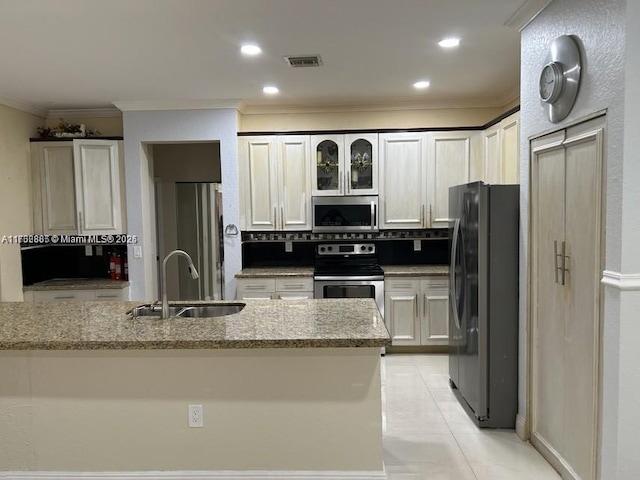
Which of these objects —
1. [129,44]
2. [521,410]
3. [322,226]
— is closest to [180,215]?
[322,226]

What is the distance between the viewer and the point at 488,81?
14.1 ft

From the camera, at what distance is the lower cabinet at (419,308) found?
15.7ft

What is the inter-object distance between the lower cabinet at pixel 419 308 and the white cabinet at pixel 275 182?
1145mm

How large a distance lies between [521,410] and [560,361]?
28.1 inches

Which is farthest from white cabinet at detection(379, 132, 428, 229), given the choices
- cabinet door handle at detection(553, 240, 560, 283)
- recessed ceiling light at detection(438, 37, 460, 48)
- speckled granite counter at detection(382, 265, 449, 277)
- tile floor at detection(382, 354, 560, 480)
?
cabinet door handle at detection(553, 240, 560, 283)

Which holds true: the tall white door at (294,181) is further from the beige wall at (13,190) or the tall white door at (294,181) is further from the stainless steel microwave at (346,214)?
the beige wall at (13,190)

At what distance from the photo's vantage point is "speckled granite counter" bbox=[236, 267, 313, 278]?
4.79 metres

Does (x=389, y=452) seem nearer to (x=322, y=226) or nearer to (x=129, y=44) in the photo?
(x=322, y=226)

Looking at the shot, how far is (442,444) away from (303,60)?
9.27ft

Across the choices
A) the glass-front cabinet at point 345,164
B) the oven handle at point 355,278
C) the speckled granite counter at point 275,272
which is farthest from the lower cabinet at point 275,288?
the glass-front cabinet at point 345,164

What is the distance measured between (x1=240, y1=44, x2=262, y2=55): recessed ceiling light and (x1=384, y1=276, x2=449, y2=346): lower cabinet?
97.9 inches

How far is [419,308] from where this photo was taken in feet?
15.8

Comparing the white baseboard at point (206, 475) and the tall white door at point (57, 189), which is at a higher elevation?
the tall white door at point (57, 189)

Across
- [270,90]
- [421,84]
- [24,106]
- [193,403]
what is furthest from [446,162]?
[24,106]
